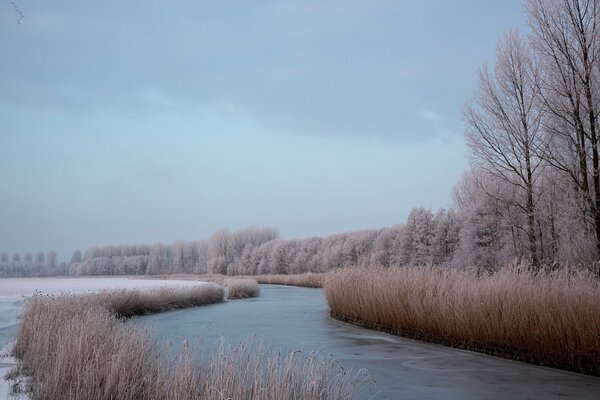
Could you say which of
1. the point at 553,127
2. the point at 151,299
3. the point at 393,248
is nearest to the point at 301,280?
the point at 393,248

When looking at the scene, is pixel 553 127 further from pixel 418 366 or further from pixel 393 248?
pixel 393 248

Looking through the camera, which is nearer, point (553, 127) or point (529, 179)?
point (553, 127)

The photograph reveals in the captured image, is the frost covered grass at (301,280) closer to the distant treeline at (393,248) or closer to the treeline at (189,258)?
the distant treeline at (393,248)

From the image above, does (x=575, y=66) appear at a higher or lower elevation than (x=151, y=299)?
higher

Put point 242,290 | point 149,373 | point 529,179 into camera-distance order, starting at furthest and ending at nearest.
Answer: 1. point 242,290
2. point 529,179
3. point 149,373

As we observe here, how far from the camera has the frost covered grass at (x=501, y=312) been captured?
7.55m

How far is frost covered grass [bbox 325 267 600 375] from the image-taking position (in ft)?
24.8

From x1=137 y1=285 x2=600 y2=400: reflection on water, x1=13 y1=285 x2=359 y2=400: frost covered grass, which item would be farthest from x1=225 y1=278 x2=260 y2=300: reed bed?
x1=13 y1=285 x2=359 y2=400: frost covered grass

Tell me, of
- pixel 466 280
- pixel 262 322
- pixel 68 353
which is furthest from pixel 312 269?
pixel 68 353

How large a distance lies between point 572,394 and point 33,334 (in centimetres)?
876

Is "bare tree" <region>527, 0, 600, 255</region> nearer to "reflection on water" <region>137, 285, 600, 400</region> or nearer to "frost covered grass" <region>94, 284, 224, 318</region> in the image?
"reflection on water" <region>137, 285, 600, 400</region>

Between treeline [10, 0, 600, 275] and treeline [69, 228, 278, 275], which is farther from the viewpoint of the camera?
treeline [69, 228, 278, 275]

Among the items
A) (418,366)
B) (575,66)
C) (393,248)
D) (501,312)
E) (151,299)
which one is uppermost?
(575,66)

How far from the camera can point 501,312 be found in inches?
355
